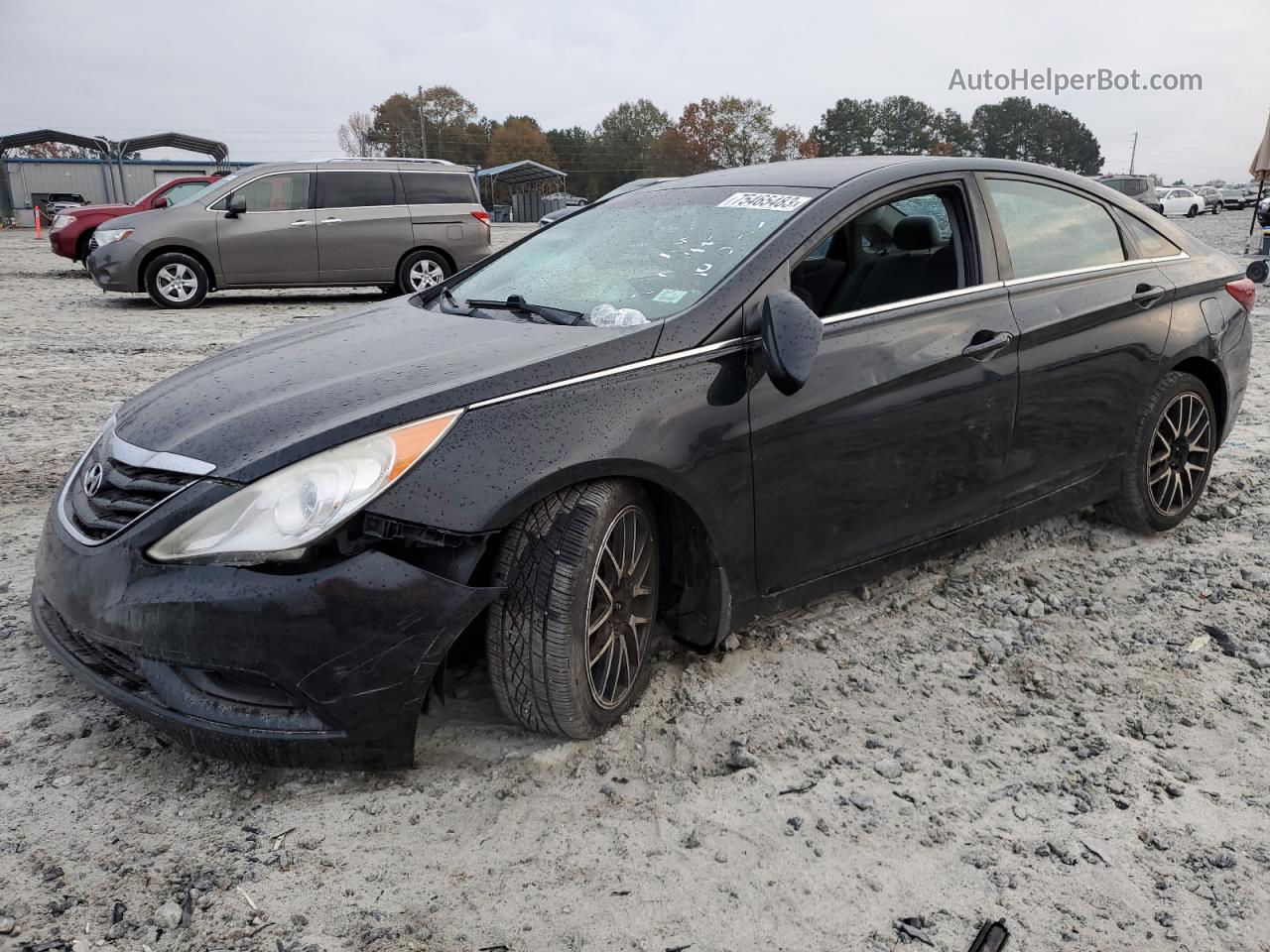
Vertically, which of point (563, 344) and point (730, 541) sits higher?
point (563, 344)

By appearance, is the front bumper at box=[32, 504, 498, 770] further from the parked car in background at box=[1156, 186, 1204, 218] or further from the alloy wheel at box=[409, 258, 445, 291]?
the parked car in background at box=[1156, 186, 1204, 218]

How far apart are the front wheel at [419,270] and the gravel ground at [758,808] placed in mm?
9590

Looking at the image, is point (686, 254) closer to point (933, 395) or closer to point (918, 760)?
point (933, 395)

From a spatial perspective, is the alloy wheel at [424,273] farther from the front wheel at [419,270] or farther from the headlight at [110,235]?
the headlight at [110,235]

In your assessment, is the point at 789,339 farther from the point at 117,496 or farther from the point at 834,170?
the point at 117,496

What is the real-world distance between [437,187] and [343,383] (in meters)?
11.1

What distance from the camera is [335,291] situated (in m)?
14.5

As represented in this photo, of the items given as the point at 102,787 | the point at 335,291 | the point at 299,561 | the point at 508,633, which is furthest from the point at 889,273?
the point at 335,291

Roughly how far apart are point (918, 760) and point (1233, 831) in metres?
0.71

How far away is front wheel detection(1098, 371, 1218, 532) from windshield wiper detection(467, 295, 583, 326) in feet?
7.61

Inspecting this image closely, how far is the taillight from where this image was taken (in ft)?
14.0

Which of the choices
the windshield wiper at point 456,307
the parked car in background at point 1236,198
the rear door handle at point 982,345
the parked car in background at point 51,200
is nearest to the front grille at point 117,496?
the windshield wiper at point 456,307

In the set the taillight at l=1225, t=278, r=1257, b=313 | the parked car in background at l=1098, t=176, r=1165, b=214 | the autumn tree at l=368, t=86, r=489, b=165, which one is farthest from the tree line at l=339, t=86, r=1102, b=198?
the taillight at l=1225, t=278, r=1257, b=313

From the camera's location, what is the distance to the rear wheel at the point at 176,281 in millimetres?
11797
